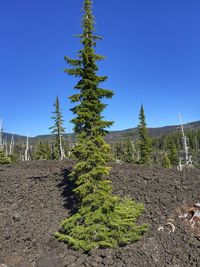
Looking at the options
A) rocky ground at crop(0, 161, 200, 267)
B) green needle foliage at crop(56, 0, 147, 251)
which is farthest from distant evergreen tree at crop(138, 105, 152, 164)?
green needle foliage at crop(56, 0, 147, 251)

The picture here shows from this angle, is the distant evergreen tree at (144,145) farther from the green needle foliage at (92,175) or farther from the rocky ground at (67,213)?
the green needle foliage at (92,175)

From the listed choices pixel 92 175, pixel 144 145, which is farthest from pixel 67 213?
pixel 144 145

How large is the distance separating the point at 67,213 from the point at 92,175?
477cm

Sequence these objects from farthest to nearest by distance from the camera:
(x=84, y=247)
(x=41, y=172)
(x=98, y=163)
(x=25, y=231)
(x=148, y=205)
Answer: (x=41, y=172) < (x=148, y=205) < (x=25, y=231) < (x=98, y=163) < (x=84, y=247)

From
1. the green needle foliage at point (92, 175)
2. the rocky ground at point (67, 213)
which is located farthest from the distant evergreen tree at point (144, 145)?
the green needle foliage at point (92, 175)

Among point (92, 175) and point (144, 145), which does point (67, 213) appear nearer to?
point (92, 175)

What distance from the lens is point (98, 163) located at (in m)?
16.0

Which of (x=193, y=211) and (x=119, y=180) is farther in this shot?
(x=119, y=180)

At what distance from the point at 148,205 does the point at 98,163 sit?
218 inches

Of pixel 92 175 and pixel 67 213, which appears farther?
pixel 67 213

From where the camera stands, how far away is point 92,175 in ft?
52.0

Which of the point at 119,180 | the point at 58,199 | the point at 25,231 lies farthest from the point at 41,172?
the point at 25,231

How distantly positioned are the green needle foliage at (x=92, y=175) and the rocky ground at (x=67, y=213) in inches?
25.4

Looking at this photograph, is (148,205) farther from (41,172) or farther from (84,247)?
(41,172)
